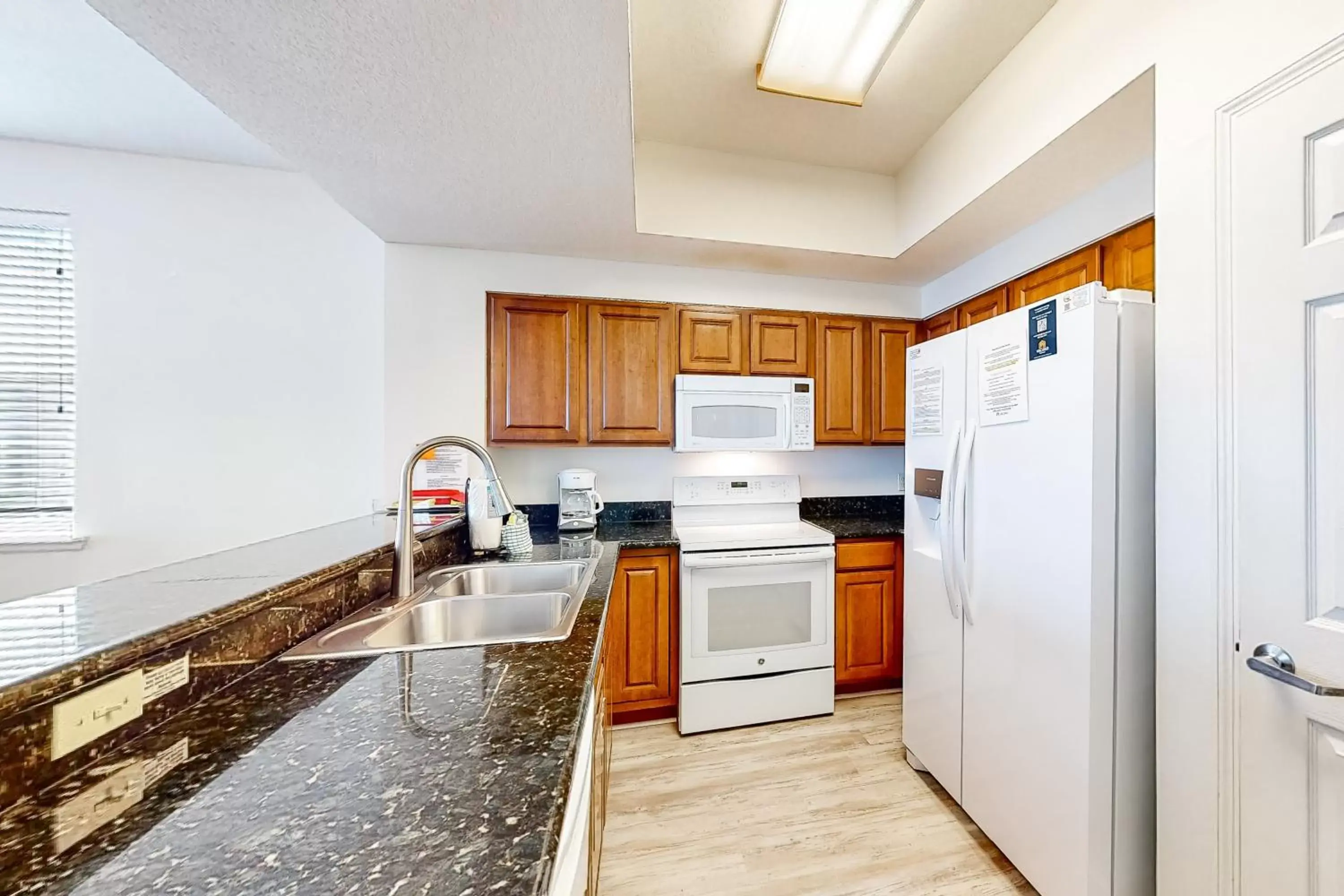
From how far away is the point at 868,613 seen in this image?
97.7 inches

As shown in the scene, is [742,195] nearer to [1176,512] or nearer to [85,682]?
[1176,512]

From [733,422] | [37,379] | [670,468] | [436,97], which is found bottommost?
[670,468]

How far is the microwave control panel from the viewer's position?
261 cm

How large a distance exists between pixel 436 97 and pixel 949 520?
2.11 m

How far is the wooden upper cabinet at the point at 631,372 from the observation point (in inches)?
97.6

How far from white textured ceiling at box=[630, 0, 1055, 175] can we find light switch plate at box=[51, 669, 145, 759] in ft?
6.21

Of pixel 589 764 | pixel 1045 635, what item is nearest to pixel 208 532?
pixel 589 764

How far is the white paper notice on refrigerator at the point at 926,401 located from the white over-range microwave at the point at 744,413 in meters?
0.72

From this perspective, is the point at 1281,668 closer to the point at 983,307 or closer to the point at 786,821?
the point at 786,821

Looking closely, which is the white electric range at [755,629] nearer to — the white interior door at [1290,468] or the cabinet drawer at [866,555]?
the cabinet drawer at [866,555]

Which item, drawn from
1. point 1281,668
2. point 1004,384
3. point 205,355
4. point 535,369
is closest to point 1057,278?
point 1004,384

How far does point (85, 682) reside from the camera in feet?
1.97

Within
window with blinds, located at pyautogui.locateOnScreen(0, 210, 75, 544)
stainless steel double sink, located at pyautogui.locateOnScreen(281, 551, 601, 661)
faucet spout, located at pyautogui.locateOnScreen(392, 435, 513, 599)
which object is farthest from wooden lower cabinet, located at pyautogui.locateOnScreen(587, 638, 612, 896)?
window with blinds, located at pyautogui.locateOnScreen(0, 210, 75, 544)

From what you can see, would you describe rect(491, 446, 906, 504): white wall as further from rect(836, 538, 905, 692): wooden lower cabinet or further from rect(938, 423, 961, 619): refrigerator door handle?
rect(938, 423, 961, 619): refrigerator door handle
